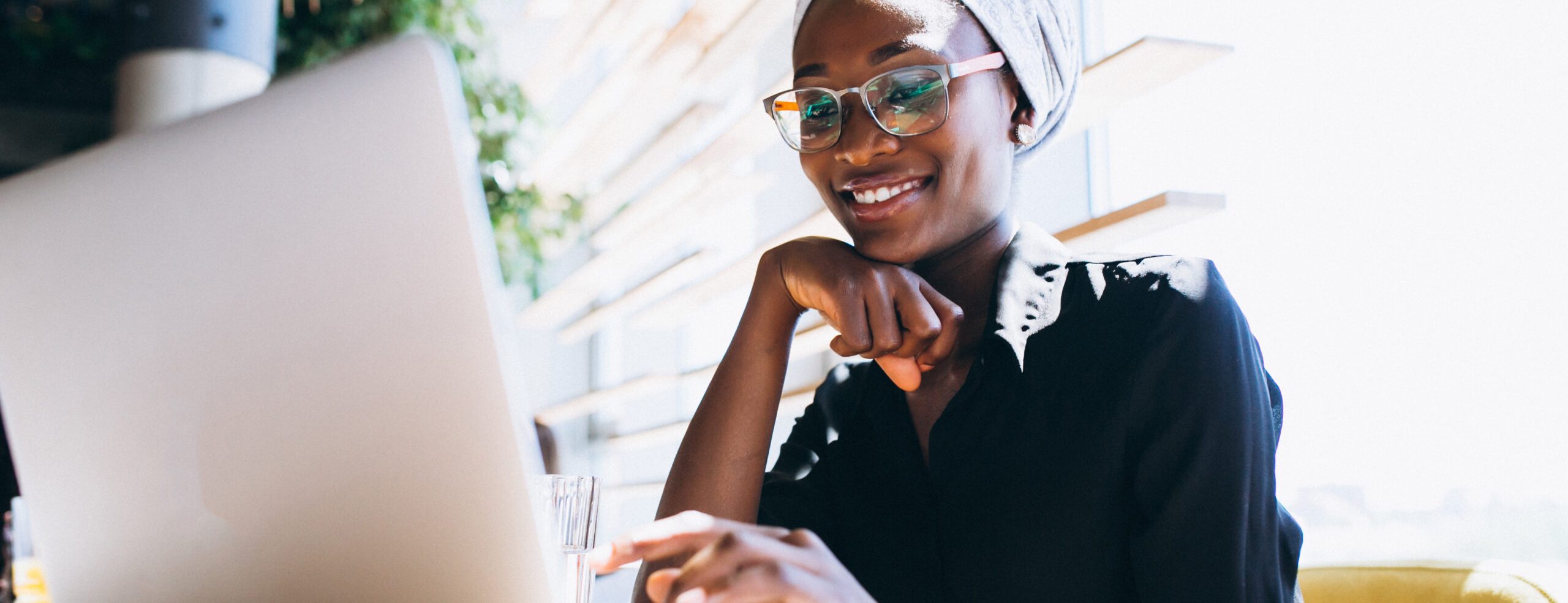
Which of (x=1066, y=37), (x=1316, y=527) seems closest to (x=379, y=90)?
(x=1066, y=37)

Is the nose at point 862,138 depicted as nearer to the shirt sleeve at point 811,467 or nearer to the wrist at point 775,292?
the wrist at point 775,292

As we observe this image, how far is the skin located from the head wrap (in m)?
0.02

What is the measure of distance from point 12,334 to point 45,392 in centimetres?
4

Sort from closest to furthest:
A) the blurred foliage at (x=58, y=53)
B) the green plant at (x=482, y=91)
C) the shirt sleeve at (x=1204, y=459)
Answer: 1. the shirt sleeve at (x=1204, y=459)
2. the green plant at (x=482, y=91)
3. the blurred foliage at (x=58, y=53)

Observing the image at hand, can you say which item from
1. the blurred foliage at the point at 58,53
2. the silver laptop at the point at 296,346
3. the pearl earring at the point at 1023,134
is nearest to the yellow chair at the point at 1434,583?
the pearl earring at the point at 1023,134

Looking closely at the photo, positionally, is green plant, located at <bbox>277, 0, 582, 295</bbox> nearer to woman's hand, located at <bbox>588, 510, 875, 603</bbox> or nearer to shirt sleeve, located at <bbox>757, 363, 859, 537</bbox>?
shirt sleeve, located at <bbox>757, 363, 859, 537</bbox>

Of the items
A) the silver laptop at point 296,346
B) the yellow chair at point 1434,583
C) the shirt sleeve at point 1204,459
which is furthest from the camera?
the yellow chair at point 1434,583

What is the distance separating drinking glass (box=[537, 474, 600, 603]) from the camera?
2.69ft

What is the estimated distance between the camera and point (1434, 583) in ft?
3.25

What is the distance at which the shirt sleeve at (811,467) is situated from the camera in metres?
1.11

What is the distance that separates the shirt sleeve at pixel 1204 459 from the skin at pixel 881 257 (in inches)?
7.1

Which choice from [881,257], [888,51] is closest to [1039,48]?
[888,51]

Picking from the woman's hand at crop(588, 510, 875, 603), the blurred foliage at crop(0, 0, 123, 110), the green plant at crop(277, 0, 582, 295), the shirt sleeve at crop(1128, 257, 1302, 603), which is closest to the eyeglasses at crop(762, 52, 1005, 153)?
the shirt sleeve at crop(1128, 257, 1302, 603)

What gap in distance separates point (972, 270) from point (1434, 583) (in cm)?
54
